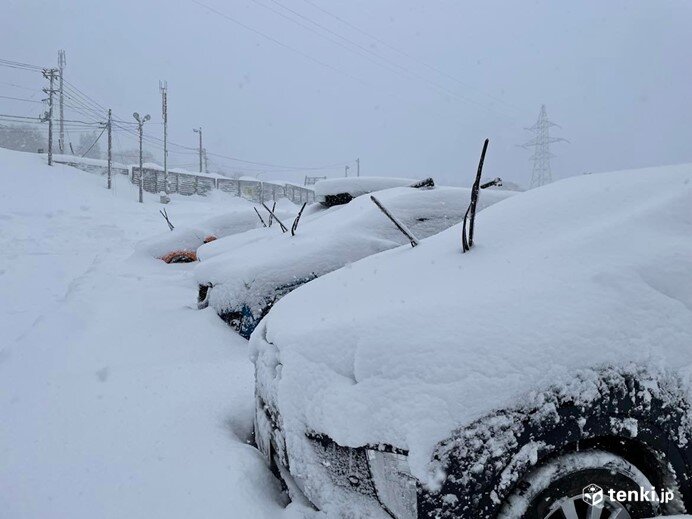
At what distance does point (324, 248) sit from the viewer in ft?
13.2

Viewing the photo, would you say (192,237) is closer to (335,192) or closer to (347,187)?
(335,192)

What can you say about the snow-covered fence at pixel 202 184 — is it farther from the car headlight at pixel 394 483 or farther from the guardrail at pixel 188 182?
the car headlight at pixel 394 483

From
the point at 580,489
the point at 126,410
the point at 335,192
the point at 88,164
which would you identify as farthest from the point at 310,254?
the point at 88,164

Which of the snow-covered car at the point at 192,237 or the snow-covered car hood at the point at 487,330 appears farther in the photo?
the snow-covered car at the point at 192,237

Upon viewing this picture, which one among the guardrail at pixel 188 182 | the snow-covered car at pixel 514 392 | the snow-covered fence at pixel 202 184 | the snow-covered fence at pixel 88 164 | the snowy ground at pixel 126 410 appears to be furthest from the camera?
the snow-covered fence at pixel 202 184

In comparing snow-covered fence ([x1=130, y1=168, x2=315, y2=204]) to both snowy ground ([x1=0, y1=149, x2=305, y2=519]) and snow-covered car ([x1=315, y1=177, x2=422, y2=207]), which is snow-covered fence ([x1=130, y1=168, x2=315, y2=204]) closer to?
snow-covered car ([x1=315, y1=177, x2=422, y2=207])

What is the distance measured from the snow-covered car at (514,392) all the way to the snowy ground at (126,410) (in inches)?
21.3

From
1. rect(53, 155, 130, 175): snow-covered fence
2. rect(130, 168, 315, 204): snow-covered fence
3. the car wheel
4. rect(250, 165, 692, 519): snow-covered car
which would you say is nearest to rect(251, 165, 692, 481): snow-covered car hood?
rect(250, 165, 692, 519): snow-covered car

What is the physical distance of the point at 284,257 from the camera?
402 centimetres

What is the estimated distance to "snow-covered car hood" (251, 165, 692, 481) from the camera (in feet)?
4.76

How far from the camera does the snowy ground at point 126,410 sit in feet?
6.62

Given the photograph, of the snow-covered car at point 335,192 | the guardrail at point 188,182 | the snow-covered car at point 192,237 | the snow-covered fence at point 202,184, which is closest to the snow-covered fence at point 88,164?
the guardrail at point 188,182

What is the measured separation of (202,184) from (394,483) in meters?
41.9

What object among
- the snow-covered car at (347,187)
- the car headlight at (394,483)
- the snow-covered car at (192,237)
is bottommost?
the car headlight at (394,483)
